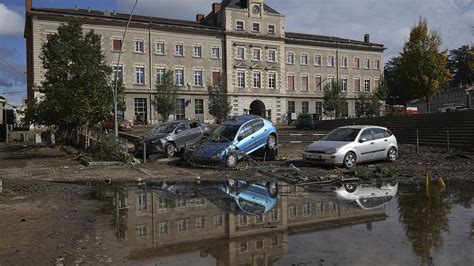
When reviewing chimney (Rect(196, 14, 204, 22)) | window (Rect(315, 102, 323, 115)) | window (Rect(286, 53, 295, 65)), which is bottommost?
window (Rect(315, 102, 323, 115))

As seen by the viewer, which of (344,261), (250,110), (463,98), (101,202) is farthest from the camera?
(463,98)

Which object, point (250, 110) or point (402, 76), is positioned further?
point (250, 110)

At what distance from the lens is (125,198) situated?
411 inches

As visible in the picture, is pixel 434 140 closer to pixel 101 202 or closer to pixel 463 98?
pixel 101 202

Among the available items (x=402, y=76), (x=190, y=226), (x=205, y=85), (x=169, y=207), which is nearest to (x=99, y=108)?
(x=169, y=207)

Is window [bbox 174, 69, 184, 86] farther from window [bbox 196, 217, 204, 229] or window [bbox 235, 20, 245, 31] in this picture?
window [bbox 196, 217, 204, 229]

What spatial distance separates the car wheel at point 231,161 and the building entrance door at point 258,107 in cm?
5165

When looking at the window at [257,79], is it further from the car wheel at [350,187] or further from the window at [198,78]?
the car wheel at [350,187]

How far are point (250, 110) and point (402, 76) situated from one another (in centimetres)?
2851

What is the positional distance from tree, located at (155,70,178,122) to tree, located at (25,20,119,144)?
77.3ft

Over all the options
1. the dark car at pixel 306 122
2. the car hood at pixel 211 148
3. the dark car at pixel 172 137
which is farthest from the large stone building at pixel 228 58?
the car hood at pixel 211 148

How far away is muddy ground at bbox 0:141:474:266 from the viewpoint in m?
6.05

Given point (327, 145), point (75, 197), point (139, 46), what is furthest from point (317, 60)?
point (75, 197)

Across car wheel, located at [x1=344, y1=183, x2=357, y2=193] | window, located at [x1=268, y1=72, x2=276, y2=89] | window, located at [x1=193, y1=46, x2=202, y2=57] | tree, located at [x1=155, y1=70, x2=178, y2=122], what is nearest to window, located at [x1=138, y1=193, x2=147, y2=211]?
car wheel, located at [x1=344, y1=183, x2=357, y2=193]
